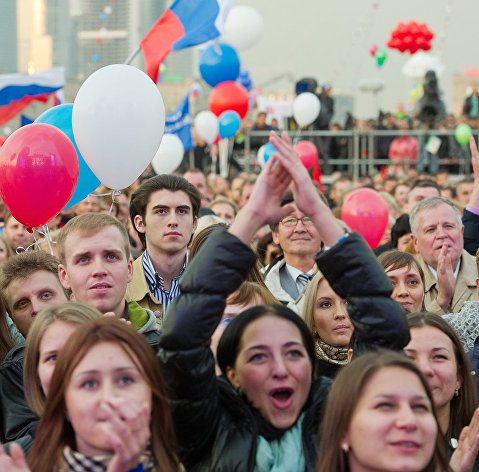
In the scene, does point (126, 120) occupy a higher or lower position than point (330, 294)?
higher

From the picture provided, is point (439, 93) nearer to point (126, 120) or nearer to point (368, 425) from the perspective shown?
point (126, 120)

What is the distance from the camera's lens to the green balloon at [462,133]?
57.9 feet

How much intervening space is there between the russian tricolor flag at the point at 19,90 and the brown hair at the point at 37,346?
7514mm

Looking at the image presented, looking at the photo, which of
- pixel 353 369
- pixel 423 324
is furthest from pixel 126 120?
pixel 353 369

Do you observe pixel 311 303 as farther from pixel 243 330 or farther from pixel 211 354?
pixel 211 354

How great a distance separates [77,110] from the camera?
200 inches

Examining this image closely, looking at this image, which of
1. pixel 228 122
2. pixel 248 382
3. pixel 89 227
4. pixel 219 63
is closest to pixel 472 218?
pixel 89 227

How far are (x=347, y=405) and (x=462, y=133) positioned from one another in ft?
51.3

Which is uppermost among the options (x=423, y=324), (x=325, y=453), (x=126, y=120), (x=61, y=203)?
(x=126, y=120)

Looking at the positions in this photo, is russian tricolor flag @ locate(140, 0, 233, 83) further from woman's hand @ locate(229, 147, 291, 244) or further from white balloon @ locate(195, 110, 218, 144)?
woman's hand @ locate(229, 147, 291, 244)

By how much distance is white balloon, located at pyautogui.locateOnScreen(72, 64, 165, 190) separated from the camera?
16.5ft

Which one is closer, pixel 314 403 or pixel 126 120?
pixel 314 403

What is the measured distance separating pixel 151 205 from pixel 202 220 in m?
0.88

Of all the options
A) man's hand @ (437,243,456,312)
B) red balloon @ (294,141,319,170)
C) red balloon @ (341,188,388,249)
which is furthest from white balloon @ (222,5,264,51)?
man's hand @ (437,243,456,312)
